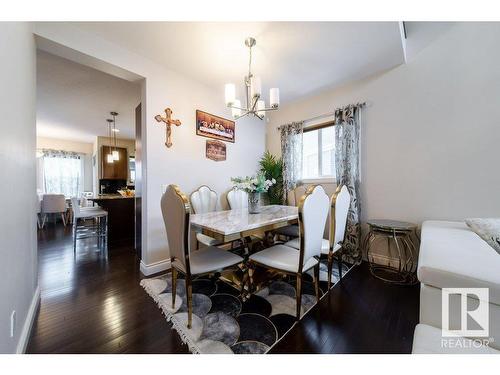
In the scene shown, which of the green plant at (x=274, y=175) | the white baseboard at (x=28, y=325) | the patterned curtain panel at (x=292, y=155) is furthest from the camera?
the green plant at (x=274, y=175)

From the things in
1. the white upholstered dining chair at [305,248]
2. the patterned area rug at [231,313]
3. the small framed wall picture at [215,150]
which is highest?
the small framed wall picture at [215,150]

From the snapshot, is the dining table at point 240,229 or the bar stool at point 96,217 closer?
the dining table at point 240,229

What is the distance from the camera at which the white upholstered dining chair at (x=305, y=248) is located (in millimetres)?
1461

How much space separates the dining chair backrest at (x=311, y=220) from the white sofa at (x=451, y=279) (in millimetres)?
665

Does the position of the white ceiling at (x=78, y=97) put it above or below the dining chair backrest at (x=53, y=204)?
above

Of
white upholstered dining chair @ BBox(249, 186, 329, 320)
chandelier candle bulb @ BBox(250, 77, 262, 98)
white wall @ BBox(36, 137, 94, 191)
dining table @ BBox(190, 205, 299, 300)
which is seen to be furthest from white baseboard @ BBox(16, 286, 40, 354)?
white wall @ BBox(36, 137, 94, 191)

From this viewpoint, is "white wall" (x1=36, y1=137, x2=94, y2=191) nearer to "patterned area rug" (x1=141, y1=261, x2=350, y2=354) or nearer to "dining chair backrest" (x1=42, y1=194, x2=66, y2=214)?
"dining chair backrest" (x1=42, y1=194, x2=66, y2=214)

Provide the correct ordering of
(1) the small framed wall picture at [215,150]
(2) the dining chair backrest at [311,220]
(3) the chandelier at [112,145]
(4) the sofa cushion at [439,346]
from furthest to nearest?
A: (3) the chandelier at [112,145]
(1) the small framed wall picture at [215,150]
(2) the dining chair backrest at [311,220]
(4) the sofa cushion at [439,346]

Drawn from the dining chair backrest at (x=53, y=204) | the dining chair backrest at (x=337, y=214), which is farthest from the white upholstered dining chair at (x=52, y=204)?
the dining chair backrest at (x=337, y=214)

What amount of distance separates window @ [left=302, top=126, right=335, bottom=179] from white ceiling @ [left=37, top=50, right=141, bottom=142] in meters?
3.07

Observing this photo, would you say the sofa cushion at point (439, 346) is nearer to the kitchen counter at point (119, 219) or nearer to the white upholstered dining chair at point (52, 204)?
the kitchen counter at point (119, 219)

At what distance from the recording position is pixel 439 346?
814mm

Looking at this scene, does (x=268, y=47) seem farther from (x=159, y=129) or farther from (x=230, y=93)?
(x=159, y=129)

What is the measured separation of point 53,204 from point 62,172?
2.32 metres
